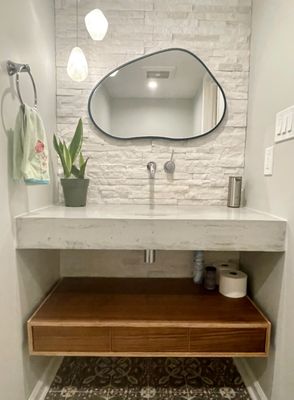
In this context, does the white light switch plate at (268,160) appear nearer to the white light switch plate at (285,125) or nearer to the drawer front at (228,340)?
the white light switch plate at (285,125)

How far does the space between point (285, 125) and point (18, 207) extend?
128cm

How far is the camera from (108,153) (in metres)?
1.65

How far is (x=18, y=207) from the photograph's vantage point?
1.14 metres

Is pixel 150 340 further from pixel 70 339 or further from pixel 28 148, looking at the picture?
pixel 28 148

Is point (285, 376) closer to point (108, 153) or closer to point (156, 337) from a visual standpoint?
point (156, 337)

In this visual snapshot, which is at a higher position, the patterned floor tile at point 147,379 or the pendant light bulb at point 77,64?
the pendant light bulb at point 77,64

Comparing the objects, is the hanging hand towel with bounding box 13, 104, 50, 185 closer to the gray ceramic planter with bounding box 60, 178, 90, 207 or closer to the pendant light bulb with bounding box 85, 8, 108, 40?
the gray ceramic planter with bounding box 60, 178, 90, 207

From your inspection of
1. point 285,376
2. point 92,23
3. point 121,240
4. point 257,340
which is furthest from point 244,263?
point 92,23

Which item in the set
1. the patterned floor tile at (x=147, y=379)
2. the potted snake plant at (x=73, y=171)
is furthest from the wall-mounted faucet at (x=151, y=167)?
the patterned floor tile at (x=147, y=379)

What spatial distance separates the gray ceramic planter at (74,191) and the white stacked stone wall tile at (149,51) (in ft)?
0.64

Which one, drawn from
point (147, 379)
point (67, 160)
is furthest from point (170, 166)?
point (147, 379)

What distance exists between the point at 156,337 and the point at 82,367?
→ 0.67 metres

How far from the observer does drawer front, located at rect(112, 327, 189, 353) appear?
117cm

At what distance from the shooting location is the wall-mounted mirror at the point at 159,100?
160 centimetres
